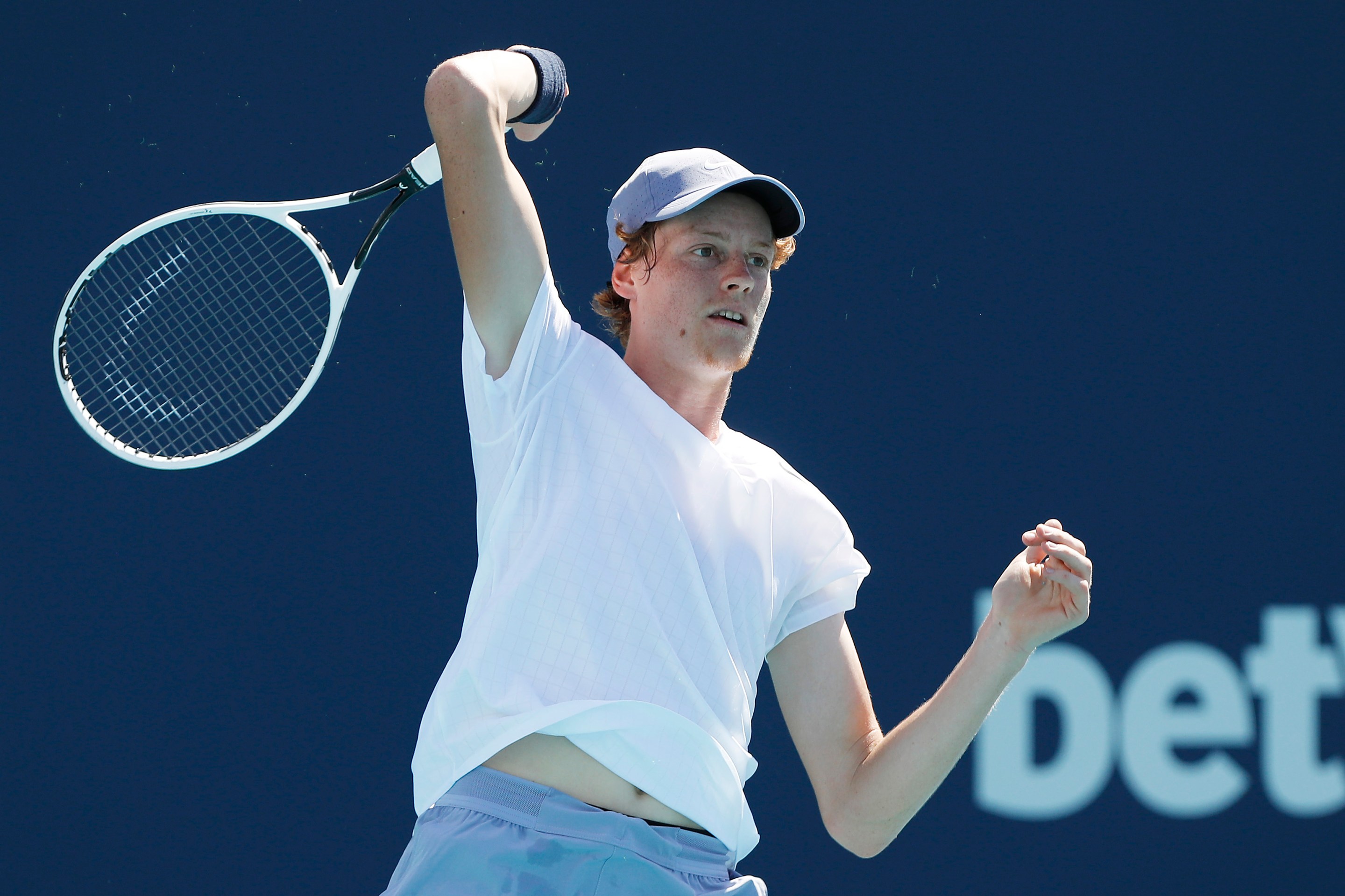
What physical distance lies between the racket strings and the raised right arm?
0.95 m

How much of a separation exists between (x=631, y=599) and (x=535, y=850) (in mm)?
309

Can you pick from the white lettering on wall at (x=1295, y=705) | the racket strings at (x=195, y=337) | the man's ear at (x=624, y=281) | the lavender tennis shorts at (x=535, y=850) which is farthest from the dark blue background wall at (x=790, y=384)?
the lavender tennis shorts at (x=535, y=850)

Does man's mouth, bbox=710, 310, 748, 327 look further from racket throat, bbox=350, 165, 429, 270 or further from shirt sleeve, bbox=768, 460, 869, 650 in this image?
racket throat, bbox=350, 165, 429, 270

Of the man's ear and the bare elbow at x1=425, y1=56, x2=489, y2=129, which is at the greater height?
the bare elbow at x1=425, y1=56, x2=489, y2=129

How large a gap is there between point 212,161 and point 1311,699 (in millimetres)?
2802

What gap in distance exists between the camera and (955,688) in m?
1.64

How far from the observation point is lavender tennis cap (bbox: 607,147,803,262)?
1.78 metres

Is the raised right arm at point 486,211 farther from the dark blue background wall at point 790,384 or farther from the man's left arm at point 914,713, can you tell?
the dark blue background wall at point 790,384

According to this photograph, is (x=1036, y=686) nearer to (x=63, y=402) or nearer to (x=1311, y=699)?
(x=1311, y=699)

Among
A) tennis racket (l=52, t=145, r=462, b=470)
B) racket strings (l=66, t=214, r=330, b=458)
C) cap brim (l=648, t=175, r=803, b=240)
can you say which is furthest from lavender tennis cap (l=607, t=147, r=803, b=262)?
racket strings (l=66, t=214, r=330, b=458)

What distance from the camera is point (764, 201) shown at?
6.09 ft

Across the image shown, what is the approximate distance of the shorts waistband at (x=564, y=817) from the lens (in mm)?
1459

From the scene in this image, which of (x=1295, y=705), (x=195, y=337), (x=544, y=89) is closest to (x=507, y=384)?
(x=544, y=89)

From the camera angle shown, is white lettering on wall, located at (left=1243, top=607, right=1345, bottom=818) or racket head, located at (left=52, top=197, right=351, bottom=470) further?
white lettering on wall, located at (left=1243, top=607, right=1345, bottom=818)
